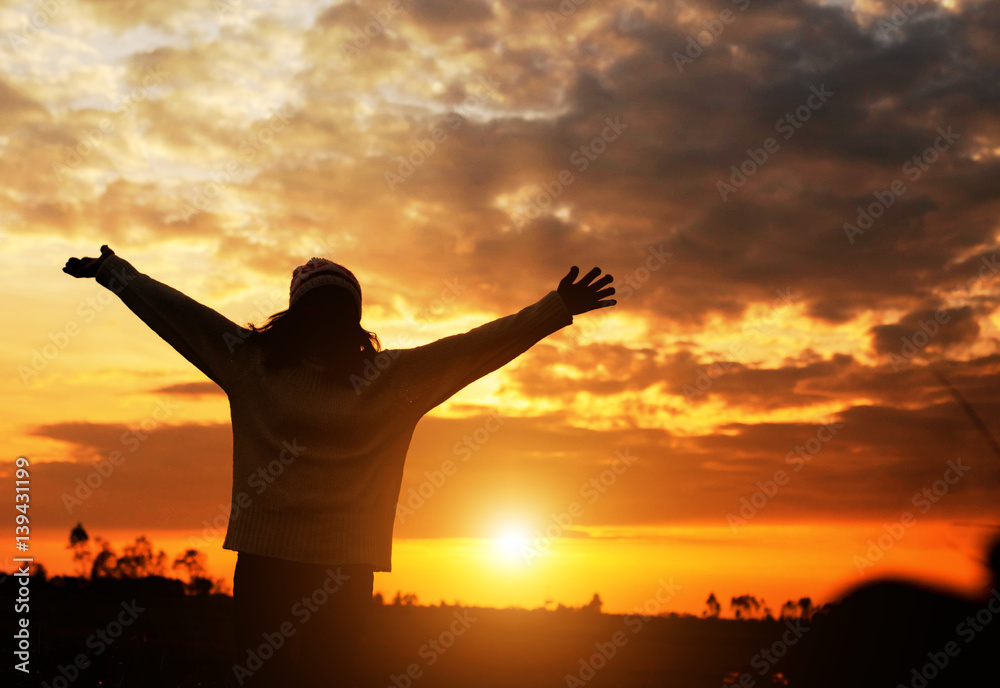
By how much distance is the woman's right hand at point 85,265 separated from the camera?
4.51m

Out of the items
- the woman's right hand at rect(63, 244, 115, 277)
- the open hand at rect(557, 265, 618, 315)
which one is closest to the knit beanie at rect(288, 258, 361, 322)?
the open hand at rect(557, 265, 618, 315)

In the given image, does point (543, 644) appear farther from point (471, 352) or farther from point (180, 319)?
point (180, 319)

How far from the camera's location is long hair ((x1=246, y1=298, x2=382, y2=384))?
373cm

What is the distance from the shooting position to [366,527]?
3.74m

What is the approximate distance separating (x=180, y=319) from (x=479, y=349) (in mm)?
1345

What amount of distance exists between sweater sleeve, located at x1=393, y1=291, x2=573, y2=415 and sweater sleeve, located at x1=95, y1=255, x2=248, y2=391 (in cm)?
74

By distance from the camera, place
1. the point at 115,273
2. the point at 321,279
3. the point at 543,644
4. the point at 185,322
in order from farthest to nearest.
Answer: the point at 543,644
the point at 115,273
the point at 185,322
the point at 321,279

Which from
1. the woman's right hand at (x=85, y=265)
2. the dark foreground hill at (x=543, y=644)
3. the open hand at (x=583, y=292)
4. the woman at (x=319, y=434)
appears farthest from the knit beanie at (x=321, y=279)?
the dark foreground hill at (x=543, y=644)

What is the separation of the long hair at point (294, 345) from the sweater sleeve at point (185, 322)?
0.15 metres

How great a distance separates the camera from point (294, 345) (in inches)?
147

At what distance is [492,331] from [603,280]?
0.56 meters

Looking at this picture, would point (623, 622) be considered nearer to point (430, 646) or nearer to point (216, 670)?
point (430, 646)

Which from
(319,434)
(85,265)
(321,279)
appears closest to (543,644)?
(85,265)

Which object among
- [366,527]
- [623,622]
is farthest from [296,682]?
[623,622]
